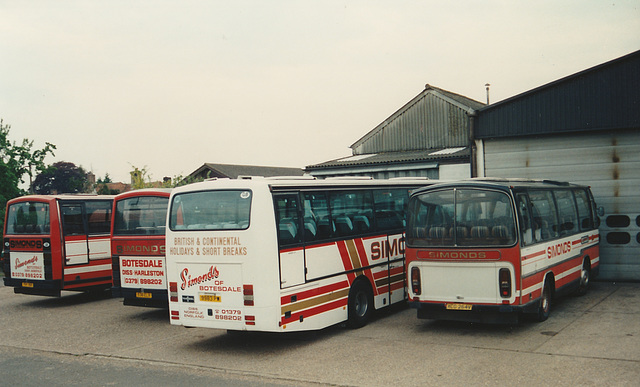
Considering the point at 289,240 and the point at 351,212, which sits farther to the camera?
the point at 351,212

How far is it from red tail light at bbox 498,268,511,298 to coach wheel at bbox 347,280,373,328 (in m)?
2.61

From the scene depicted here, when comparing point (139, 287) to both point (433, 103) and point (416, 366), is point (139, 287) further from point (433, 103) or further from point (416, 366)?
point (433, 103)

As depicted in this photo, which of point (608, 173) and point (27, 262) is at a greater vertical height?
point (608, 173)

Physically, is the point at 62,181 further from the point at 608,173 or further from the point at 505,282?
the point at 505,282

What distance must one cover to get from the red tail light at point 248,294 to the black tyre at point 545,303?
192 inches

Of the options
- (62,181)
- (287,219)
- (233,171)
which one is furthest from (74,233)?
(62,181)

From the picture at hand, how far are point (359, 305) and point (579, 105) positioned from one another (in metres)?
7.76

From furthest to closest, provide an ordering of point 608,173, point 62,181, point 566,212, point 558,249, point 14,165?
point 62,181 < point 14,165 < point 608,173 < point 566,212 < point 558,249

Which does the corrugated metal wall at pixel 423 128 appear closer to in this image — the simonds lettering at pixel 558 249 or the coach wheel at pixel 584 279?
the coach wheel at pixel 584 279

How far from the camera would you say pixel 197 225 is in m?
9.88

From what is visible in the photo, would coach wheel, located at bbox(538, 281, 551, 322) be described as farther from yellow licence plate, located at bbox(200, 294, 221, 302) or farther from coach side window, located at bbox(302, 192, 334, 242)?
yellow licence plate, located at bbox(200, 294, 221, 302)

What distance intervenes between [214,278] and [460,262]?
12.8 feet

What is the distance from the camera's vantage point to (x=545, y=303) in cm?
1082

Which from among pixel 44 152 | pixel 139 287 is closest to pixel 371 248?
pixel 139 287
